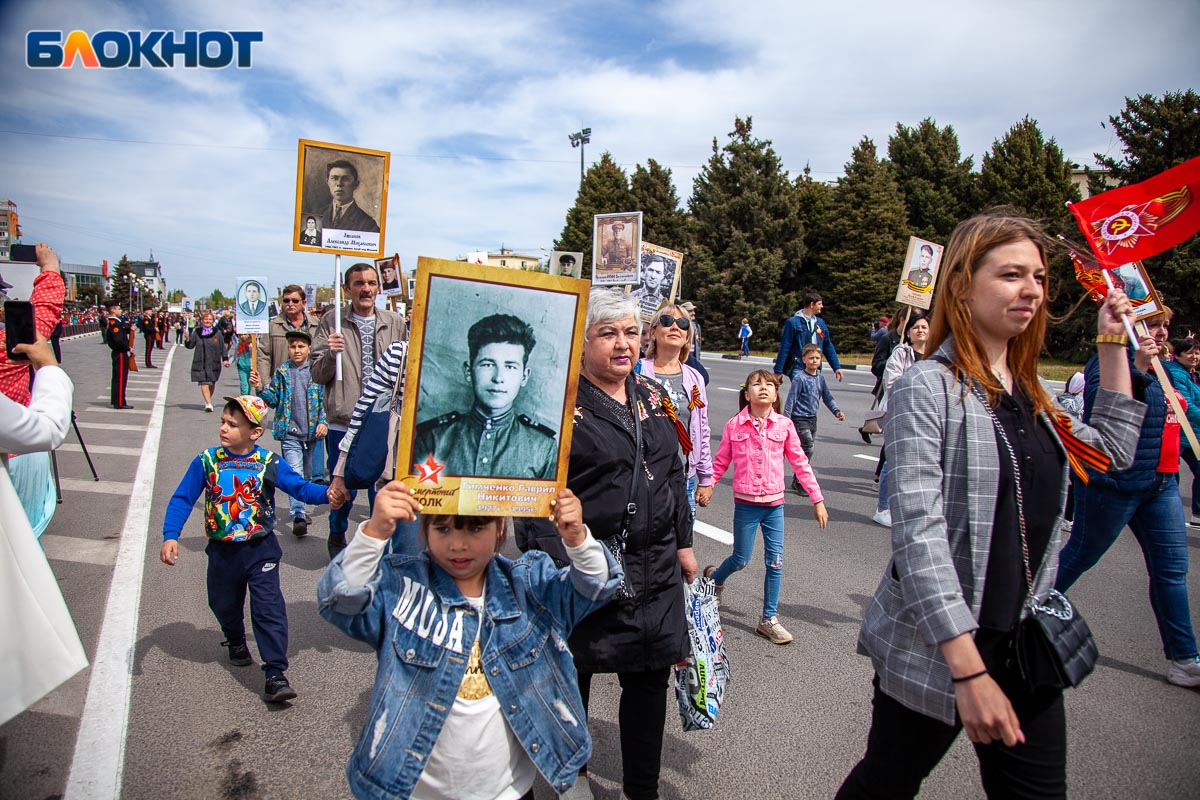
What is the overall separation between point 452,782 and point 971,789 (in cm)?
225

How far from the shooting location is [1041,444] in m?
1.97

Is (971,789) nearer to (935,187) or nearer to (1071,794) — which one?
(1071,794)

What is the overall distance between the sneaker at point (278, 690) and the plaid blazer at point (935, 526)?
2900mm

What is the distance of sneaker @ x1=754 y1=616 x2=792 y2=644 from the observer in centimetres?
448

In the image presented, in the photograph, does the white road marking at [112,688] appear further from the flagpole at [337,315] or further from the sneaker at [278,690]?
the flagpole at [337,315]

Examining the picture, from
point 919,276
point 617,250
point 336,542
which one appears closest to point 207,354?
point 617,250

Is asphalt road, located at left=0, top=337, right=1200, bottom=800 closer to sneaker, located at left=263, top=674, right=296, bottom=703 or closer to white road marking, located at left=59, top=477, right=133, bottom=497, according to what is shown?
sneaker, located at left=263, top=674, right=296, bottom=703

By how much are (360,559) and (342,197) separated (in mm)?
4017

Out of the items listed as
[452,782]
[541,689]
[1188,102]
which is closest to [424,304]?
[541,689]

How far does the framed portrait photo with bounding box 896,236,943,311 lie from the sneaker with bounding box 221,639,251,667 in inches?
283

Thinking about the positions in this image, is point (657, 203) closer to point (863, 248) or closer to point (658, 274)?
point (863, 248)

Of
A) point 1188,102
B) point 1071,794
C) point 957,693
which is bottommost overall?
point 1071,794

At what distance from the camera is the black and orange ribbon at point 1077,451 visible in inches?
80.4

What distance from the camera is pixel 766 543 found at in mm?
4688
